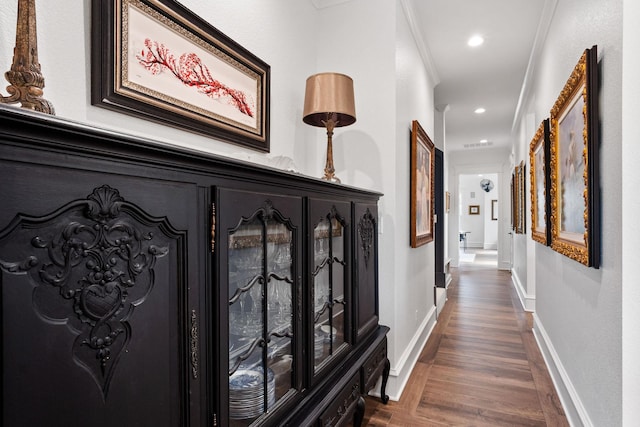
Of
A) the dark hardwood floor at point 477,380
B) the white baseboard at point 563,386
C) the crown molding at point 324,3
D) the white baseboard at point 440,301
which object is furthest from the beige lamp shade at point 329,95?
the white baseboard at point 440,301

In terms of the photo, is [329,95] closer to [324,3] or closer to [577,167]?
[324,3]

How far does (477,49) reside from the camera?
3.47 metres

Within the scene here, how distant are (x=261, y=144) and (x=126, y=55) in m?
0.80

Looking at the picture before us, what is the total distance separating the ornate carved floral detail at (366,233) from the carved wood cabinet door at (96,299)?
1.22 meters

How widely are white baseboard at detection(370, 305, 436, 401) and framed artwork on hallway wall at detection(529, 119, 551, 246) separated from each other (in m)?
1.26

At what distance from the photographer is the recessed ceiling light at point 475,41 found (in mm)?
3252

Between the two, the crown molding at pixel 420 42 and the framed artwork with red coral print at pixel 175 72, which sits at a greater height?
the crown molding at pixel 420 42

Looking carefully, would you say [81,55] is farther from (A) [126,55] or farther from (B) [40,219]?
(B) [40,219]

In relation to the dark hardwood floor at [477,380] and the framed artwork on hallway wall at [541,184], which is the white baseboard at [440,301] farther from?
the framed artwork on hallway wall at [541,184]

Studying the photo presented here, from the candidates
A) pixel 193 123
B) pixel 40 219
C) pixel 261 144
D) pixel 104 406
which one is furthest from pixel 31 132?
pixel 261 144

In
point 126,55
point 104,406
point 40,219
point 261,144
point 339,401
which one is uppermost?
point 126,55

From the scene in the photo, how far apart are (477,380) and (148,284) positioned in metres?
2.74

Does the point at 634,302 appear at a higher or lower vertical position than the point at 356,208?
lower

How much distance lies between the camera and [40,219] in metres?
0.57
